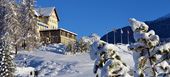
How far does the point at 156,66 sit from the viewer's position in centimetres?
972

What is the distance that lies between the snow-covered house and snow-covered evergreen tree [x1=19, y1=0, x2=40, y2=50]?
7953 millimetres

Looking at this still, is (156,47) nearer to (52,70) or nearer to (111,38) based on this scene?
(52,70)

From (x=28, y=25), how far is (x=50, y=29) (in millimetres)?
16928

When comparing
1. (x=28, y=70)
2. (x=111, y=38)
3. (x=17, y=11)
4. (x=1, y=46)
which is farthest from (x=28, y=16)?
(x=111, y=38)

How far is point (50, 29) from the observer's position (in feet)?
311

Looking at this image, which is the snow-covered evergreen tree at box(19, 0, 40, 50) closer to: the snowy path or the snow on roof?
the snowy path

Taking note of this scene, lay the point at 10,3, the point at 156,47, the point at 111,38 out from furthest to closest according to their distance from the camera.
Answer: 1. the point at 111,38
2. the point at 10,3
3. the point at 156,47

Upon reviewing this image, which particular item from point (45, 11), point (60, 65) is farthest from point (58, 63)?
point (45, 11)

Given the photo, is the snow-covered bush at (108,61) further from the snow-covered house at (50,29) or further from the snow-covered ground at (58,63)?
the snow-covered house at (50,29)

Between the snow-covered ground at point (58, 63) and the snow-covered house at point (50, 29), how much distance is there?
20570 mm

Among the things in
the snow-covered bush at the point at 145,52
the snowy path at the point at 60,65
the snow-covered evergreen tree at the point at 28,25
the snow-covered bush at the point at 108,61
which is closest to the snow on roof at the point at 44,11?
the snow-covered evergreen tree at the point at 28,25

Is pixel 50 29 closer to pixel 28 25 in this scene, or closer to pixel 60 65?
pixel 28 25

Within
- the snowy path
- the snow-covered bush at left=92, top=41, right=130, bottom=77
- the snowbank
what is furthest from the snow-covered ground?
the snow-covered bush at left=92, top=41, right=130, bottom=77

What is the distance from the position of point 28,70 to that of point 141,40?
146ft
